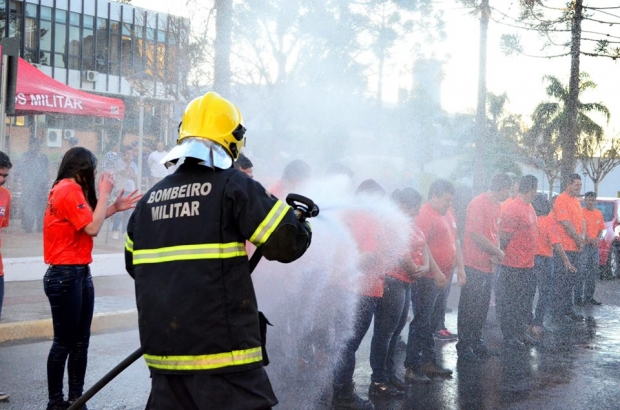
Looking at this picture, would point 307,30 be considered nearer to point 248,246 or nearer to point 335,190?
point 335,190

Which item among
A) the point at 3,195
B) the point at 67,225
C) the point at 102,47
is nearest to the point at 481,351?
the point at 67,225

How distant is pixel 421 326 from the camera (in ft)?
18.8

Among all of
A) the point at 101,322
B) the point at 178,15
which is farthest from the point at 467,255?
the point at 178,15

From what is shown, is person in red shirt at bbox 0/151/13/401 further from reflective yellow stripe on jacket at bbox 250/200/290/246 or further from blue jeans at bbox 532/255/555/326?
blue jeans at bbox 532/255/555/326

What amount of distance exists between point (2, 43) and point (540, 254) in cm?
602

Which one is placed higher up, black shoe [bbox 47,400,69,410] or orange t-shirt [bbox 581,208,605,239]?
orange t-shirt [bbox 581,208,605,239]

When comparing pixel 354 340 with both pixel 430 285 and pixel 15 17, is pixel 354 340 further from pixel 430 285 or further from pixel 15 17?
pixel 15 17

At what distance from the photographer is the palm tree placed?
32062mm

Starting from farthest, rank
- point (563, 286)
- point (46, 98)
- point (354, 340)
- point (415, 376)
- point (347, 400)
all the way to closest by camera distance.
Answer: point (46, 98), point (563, 286), point (415, 376), point (354, 340), point (347, 400)

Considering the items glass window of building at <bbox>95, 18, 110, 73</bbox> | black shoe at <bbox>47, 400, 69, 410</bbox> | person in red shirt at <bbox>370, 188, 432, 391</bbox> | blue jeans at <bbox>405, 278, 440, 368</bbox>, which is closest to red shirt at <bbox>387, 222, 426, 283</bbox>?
person in red shirt at <bbox>370, 188, 432, 391</bbox>

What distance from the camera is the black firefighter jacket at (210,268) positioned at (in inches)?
95.7

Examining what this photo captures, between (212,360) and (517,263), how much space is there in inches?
203

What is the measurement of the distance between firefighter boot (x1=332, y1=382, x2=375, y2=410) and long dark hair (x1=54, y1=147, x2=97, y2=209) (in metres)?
2.00

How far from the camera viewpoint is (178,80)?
1712 cm
